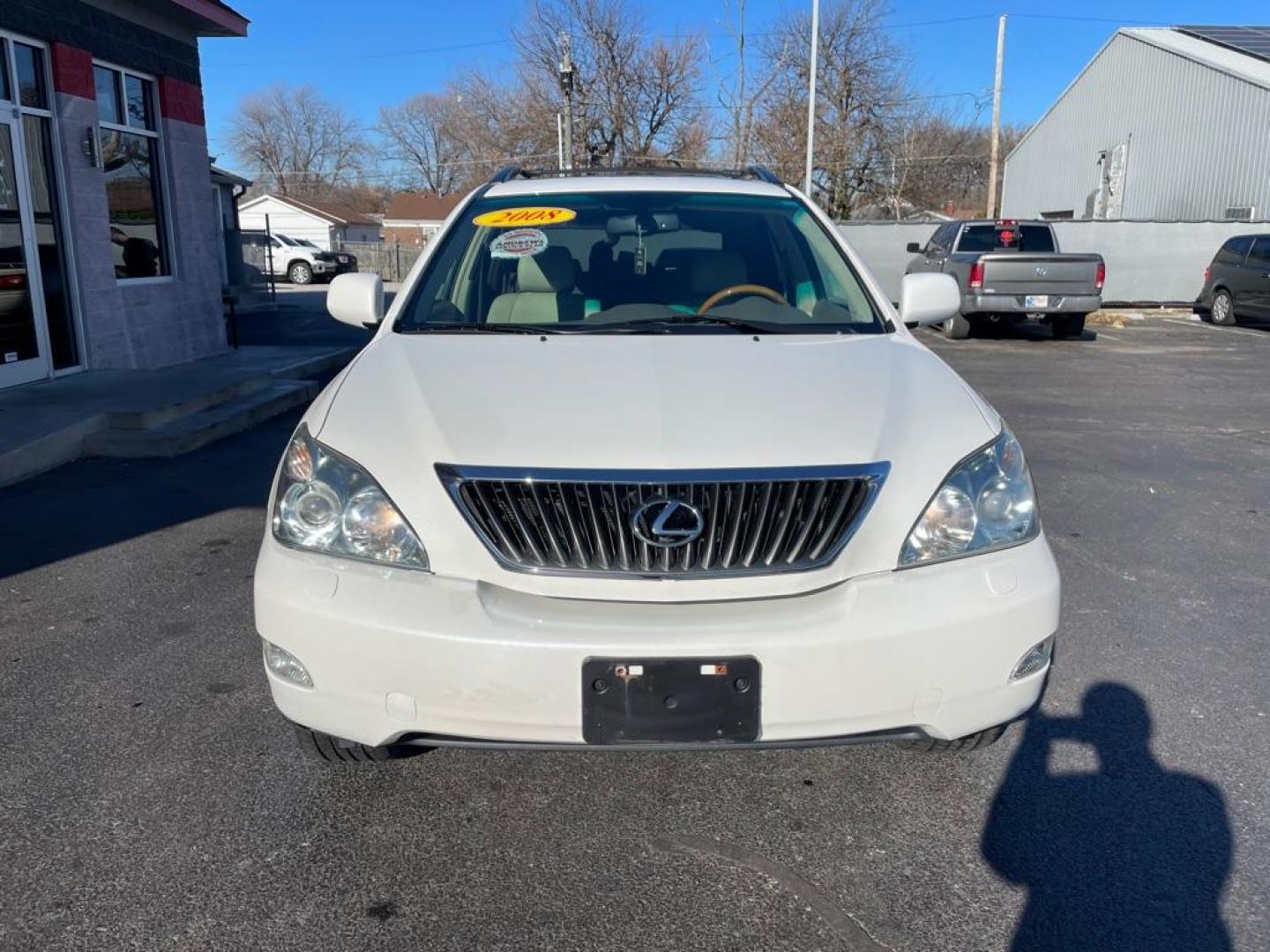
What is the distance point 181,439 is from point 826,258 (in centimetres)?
506

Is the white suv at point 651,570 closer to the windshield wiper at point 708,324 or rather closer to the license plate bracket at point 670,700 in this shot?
the license plate bracket at point 670,700

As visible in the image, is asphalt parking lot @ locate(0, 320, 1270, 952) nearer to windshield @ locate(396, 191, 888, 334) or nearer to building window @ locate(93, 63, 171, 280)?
windshield @ locate(396, 191, 888, 334)

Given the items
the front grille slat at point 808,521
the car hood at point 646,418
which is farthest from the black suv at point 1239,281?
the front grille slat at point 808,521

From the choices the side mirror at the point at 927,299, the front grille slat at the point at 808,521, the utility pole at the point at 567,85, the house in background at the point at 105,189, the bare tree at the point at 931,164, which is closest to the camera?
the front grille slat at the point at 808,521

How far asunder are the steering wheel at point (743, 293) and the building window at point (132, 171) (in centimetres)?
766

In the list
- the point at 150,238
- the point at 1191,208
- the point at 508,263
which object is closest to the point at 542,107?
the point at 1191,208

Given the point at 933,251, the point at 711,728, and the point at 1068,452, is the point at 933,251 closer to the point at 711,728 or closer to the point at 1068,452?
the point at 1068,452

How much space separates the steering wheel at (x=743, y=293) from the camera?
3.62 metres

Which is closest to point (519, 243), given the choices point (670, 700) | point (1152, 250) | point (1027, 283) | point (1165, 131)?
point (670, 700)

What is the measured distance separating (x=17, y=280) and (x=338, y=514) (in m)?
7.33

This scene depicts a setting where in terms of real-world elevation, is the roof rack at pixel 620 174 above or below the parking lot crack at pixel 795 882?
above

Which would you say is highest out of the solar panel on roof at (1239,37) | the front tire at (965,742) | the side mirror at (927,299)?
the solar panel on roof at (1239,37)

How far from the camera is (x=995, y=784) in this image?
2797 mm

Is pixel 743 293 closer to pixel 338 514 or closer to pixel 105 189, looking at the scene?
pixel 338 514
